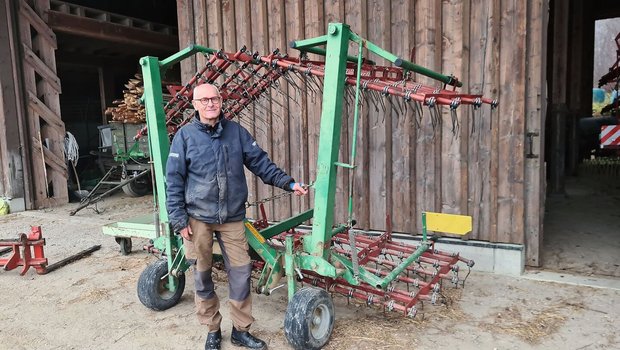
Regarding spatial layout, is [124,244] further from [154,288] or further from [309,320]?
[309,320]

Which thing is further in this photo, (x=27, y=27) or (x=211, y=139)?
(x=27, y=27)

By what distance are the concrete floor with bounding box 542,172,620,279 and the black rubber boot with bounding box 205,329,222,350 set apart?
324 cm

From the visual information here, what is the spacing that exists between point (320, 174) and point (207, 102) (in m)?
0.89

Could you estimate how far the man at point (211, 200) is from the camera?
3.10 metres

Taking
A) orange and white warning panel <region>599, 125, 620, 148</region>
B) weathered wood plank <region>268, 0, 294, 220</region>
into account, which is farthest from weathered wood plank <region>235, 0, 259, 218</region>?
orange and white warning panel <region>599, 125, 620, 148</region>

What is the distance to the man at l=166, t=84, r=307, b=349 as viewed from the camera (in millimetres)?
Answer: 3096

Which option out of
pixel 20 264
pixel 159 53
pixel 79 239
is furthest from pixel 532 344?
pixel 159 53

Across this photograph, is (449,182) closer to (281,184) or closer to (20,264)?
(281,184)

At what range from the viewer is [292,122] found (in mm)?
5668

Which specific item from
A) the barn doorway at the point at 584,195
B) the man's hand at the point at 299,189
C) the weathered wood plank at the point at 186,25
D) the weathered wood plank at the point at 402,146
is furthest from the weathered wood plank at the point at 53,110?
the barn doorway at the point at 584,195

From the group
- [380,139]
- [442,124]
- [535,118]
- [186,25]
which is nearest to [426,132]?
[442,124]

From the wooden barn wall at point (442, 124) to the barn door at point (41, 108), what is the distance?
14.7ft

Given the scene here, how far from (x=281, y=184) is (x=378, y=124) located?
203 centimetres

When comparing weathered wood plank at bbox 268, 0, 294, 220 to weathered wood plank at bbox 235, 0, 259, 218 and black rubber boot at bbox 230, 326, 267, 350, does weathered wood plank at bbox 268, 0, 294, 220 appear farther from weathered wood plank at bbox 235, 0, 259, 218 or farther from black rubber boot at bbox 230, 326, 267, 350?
black rubber boot at bbox 230, 326, 267, 350
